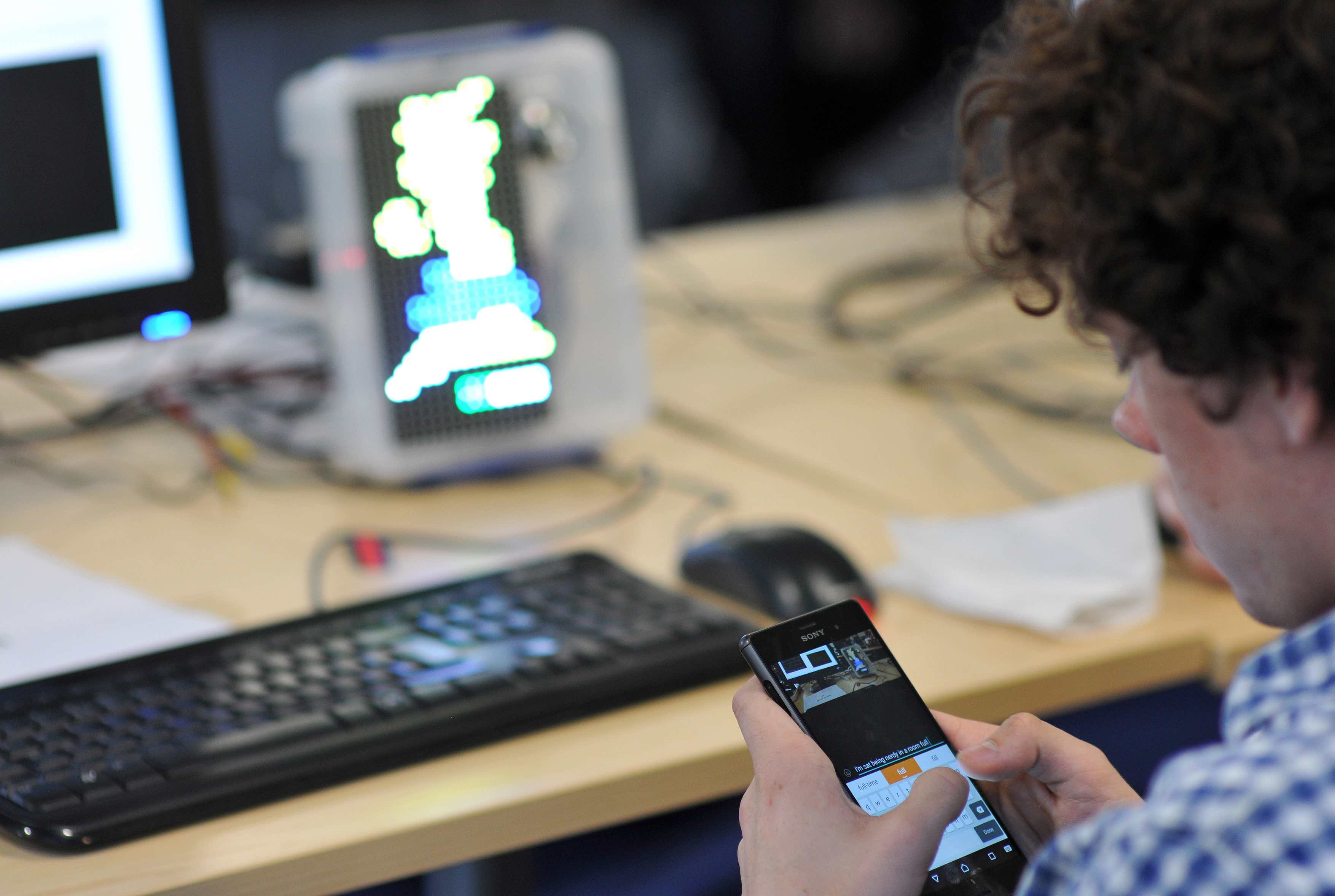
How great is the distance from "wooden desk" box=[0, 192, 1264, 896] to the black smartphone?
94 mm

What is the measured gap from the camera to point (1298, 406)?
43cm

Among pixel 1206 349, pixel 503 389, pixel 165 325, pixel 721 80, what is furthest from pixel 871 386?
pixel 721 80

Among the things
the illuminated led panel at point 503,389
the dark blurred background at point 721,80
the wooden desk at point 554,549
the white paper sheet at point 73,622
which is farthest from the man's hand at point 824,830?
the dark blurred background at point 721,80

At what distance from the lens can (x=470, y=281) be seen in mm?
1026

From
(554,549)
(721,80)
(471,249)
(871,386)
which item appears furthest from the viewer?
(721,80)

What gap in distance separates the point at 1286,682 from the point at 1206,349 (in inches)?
4.4

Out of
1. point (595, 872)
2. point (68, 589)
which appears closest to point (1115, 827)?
point (595, 872)

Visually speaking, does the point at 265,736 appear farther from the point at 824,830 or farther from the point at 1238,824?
the point at 1238,824

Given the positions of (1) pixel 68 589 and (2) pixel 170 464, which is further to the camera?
(2) pixel 170 464

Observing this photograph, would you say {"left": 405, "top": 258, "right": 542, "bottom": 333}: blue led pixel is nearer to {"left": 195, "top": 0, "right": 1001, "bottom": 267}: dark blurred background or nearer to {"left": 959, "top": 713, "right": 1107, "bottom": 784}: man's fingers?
{"left": 959, "top": 713, "right": 1107, "bottom": 784}: man's fingers

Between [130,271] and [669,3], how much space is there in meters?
1.50

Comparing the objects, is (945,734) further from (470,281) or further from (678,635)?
(470,281)

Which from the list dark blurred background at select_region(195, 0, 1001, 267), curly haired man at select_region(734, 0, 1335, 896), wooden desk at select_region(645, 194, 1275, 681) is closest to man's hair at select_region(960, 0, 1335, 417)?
curly haired man at select_region(734, 0, 1335, 896)

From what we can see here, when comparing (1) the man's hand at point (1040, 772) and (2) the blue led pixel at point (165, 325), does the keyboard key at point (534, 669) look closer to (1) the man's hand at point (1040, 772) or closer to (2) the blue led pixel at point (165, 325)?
(1) the man's hand at point (1040, 772)
